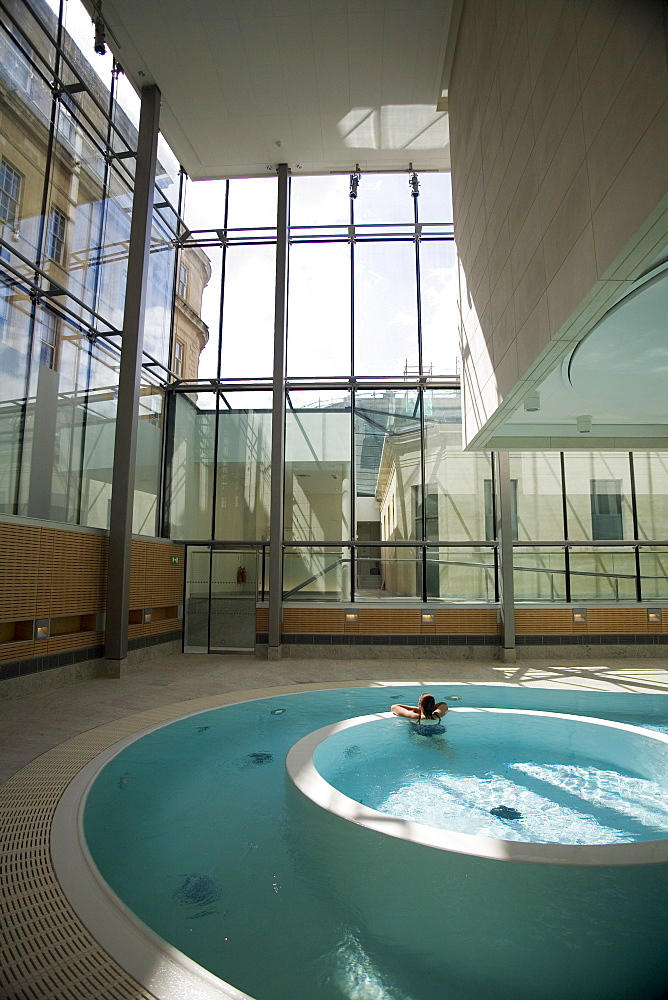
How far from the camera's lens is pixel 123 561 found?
8.45 metres

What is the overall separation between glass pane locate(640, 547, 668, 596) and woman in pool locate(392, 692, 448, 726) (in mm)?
6448

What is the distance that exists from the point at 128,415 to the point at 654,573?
970 cm

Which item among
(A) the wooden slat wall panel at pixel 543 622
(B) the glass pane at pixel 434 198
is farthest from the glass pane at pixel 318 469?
(B) the glass pane at pixel 434 198

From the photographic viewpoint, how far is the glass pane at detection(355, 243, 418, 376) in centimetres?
1170

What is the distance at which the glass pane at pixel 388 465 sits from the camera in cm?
1114

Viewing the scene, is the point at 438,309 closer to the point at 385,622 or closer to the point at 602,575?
the point at 602,575

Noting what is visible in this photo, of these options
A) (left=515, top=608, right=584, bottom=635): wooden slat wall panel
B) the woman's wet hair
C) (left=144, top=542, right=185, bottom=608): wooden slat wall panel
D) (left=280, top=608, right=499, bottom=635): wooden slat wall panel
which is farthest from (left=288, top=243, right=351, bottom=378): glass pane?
the woman's wet hair

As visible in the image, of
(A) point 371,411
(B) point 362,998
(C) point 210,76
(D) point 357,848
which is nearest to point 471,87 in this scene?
(C) point 210,76

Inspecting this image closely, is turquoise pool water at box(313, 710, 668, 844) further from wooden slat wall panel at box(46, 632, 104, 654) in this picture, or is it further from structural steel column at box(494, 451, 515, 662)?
wooden slat wall panel at box(46, 632, 104, 654)

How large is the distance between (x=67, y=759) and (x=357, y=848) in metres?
2.51

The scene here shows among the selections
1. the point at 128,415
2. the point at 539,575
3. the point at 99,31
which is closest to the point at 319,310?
the point at 128,415

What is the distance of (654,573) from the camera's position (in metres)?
10.8

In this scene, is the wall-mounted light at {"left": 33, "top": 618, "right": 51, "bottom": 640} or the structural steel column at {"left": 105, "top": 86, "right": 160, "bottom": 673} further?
the structural steel column at {"left": 105, "top": 86, "right": 160, "bottom": 673}

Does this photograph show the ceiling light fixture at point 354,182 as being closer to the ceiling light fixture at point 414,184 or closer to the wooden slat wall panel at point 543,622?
the ceiling light fixture at point 414,184
